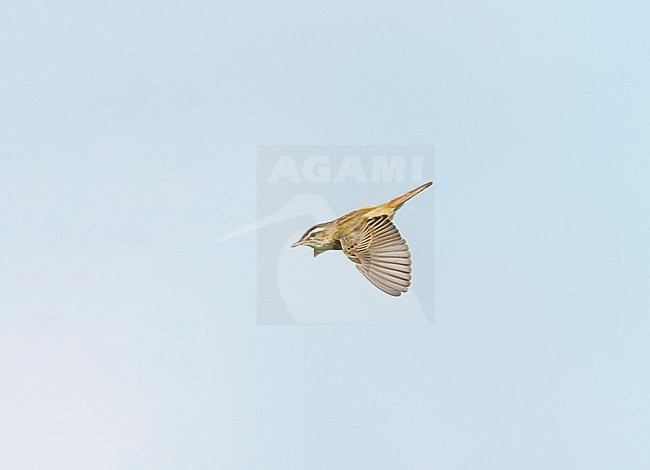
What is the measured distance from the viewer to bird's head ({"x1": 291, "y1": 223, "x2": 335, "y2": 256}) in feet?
40.8

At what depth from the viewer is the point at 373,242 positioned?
1198 centimetres

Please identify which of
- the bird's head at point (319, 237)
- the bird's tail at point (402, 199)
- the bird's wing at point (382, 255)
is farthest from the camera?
the bird's tail at point (402, 199)

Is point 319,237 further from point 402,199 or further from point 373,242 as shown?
point 402,199

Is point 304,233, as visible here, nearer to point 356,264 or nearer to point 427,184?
point 356,264

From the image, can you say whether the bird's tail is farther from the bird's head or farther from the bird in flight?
the bird's head

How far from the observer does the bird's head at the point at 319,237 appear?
40.8 ft

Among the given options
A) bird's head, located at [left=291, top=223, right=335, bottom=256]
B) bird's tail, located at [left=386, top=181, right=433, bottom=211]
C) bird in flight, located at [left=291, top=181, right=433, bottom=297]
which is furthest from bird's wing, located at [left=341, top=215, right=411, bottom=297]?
bird's tail, located at [left=386, top=181, right=433, bottom=211]

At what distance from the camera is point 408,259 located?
11672mm

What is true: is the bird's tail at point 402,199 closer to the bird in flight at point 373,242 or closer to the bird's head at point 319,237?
the bird in flight at point 373,242

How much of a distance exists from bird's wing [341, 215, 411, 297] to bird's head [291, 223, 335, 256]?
0.28 m

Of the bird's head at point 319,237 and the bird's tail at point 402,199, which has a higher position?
the bird's tail at point 402,199

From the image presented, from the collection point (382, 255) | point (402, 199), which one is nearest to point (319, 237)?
point (382, 255)

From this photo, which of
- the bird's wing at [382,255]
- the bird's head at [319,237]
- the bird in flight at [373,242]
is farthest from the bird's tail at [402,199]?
the bird's head at [319,237]

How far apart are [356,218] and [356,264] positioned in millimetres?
713
